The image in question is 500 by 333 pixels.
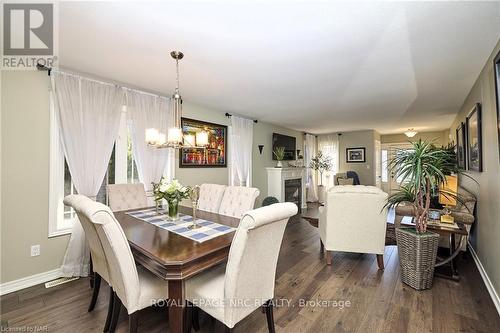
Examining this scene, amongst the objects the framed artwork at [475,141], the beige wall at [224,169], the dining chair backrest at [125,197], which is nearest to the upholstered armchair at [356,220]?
the framed artwork at [475,141]

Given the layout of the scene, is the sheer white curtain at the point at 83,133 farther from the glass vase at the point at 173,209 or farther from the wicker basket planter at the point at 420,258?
the wicker basket planter at the point at 420,258

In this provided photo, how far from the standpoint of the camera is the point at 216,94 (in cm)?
345

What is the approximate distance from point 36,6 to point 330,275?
363 centimetres

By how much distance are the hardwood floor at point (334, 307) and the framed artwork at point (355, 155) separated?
4.86 metres

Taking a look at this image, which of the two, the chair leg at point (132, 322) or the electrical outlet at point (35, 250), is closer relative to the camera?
the chair leg at point (132, 322)

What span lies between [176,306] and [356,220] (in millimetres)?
2225

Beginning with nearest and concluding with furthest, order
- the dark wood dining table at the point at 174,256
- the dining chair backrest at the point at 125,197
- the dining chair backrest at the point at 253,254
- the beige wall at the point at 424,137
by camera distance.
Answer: the dining chair backrest at the point at 253,254 → the dark wood dining table at the point at 174,256 → the dining chair backrest at the point at 125,197 → the beige wall at the point at 424,137

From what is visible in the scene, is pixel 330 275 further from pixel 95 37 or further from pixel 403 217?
pixel 95 37

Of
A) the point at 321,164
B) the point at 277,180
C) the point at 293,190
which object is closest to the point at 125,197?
the point at 277,180

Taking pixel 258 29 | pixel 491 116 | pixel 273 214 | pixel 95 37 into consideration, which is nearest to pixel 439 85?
pixel 491 116

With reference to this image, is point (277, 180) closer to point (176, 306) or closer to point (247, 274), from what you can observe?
point (247, 274)

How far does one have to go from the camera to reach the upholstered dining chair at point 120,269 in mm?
1252

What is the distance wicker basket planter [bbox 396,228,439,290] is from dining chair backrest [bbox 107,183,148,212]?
314 centimetres

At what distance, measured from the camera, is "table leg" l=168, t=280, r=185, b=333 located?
1301mm
